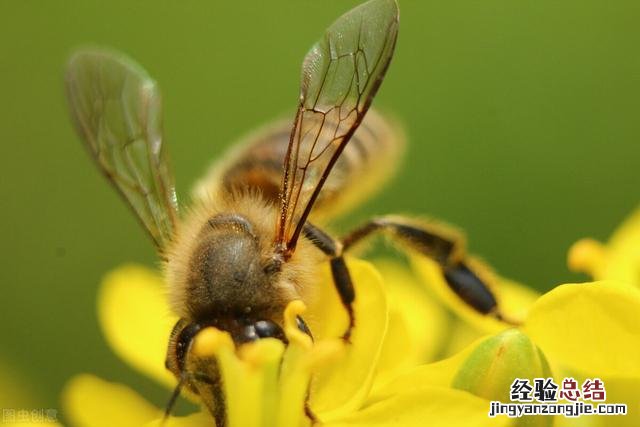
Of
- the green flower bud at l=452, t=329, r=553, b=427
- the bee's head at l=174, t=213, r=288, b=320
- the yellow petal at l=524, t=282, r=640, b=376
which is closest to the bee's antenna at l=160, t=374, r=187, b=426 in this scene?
the bee's head at l=174, t=213, r=288, b=320

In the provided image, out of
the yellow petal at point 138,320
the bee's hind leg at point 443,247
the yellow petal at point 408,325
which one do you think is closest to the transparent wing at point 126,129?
the yellow petal at point 138,320

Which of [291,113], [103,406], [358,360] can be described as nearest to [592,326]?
[358,360]

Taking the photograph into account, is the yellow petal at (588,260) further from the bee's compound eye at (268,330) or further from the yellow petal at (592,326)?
the bee's compound eye at (268,330)

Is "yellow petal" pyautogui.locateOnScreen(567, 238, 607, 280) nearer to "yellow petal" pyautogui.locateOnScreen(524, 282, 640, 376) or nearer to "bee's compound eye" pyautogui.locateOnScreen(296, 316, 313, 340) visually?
"yellow petal" pyautogui.locateOnScreen(524, 282, 640, 376)

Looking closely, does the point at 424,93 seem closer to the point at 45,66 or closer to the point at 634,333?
the point at 45,66

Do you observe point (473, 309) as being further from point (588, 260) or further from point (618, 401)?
point (618, 401)

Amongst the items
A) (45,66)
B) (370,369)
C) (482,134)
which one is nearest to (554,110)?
(482,134)
